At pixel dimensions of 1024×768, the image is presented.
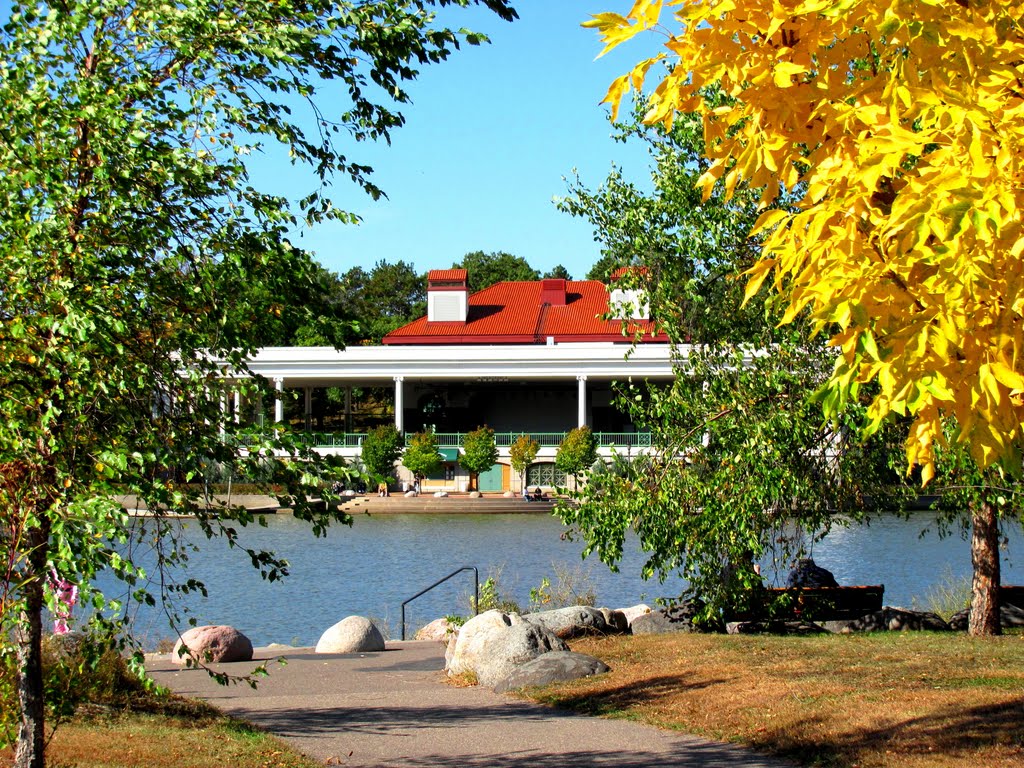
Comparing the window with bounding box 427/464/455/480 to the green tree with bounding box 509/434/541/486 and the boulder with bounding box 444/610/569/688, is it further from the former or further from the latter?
the boulder with bounding box 444/610/569/688

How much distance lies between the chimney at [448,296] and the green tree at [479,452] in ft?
35.7

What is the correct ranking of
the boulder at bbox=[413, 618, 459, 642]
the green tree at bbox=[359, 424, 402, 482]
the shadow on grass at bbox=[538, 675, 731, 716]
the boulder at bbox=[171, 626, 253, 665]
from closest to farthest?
the shadow on grass at bbox=[538, 675, 731, 716] → the boulder at bbox=[171, 626, 253, 665] → the boulder at bbox=[413, 618, 459, 642] → the green tree at bbox=[359, 424, 402, 482]

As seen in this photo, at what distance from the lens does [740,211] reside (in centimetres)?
1304

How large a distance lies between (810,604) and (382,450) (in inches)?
1421

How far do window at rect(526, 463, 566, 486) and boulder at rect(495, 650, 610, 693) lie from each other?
4060 centimetres

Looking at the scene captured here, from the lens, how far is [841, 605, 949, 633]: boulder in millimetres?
15930

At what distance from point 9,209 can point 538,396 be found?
183 ft

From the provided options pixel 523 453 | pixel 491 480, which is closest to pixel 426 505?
pixel 523 453

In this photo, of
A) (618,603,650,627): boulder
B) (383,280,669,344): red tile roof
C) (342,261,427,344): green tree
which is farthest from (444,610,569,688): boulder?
(342,261,427,344): green tree

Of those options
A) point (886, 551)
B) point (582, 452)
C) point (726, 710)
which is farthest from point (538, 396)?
point (726, 710)

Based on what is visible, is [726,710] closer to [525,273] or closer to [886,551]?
[886,551]

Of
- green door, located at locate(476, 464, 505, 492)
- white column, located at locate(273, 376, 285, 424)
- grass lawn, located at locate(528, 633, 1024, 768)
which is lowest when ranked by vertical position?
grass lawn, located at locate(528, 633, 1024, 768)

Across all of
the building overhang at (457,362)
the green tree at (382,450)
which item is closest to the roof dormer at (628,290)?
the green tree at (382,450)

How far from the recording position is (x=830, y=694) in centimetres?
968
